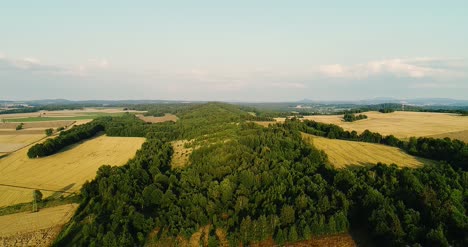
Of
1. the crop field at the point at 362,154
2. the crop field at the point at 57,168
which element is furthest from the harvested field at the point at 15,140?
the crop field at the point at 362,154

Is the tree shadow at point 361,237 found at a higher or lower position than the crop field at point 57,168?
lower

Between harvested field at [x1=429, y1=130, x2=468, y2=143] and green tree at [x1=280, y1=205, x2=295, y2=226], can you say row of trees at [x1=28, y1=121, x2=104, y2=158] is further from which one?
harvested field at [x1=429, y1=130, x2=468, y2=143]

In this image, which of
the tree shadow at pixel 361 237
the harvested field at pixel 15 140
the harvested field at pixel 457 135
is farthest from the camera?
the harvested field at pixel 15 140

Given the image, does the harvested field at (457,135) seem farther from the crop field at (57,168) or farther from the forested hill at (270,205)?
the crop field at (57,168)

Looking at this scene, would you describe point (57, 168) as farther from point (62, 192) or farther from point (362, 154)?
point (362, 154)

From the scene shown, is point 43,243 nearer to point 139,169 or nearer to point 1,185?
point 139,169

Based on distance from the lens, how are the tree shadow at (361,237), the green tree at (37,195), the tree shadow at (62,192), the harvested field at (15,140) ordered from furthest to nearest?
the harvested field at (15,140) < the tree shadow at (62,192) < the green tree at (37,195) < the tree shadow at (361,237)

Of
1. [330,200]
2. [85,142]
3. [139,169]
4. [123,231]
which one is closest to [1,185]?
[139,169]

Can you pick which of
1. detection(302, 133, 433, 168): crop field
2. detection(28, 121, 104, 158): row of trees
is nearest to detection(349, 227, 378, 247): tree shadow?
detection(302, 133, 433, 168): crop field
